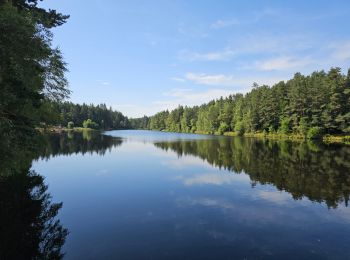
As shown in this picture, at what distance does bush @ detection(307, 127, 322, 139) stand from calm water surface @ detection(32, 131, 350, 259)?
175 feet

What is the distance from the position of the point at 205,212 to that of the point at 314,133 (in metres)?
77.7

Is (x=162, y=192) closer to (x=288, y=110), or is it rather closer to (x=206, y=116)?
(x=288, y=110)

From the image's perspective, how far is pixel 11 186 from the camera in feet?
75.0

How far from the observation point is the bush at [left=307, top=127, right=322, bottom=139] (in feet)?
282

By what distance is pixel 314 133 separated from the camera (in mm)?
86375

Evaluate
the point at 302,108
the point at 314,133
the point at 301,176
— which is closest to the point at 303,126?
the point at 314,133

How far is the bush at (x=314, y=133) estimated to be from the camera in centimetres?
8588

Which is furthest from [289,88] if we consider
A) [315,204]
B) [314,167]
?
[315,204]

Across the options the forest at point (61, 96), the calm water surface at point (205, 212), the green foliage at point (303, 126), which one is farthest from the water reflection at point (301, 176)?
the green foliage at point (303, 126)

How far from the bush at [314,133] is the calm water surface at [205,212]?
175 feet

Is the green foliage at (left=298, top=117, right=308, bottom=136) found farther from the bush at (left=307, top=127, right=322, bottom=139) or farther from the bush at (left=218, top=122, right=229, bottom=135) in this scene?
the bush at (left=218, top=122, right=229, bottom=135)

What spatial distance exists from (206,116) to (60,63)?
159271 millimetres

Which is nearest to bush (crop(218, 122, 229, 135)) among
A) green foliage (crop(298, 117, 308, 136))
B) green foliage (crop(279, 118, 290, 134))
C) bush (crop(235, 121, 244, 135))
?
bush (crop(235, 121, 244, 135))

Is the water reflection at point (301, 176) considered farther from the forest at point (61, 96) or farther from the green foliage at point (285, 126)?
the green foliage at point (285, 126)
